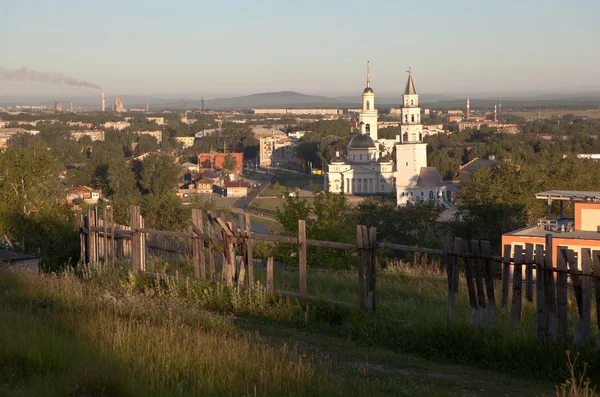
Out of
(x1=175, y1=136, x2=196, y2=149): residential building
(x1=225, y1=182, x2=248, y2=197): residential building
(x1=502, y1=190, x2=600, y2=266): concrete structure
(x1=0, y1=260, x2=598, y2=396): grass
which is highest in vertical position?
(x1=0, y1=260, x2=598, y2=396): grass

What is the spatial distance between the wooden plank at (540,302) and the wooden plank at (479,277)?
2.04 feet

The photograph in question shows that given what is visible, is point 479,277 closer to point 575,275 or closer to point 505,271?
point 505,271

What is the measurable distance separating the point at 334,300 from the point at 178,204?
28476 mm

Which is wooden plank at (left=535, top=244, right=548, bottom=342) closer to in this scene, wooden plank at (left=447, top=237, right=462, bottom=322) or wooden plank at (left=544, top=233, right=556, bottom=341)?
wooden plank at (left=544, top=233, right=556, bottom=341)

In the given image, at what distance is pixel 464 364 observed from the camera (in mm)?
7164

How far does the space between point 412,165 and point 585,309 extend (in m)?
75.2

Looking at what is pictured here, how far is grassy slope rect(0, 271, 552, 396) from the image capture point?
5312mm

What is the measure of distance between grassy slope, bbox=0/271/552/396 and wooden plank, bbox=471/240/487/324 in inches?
43.6

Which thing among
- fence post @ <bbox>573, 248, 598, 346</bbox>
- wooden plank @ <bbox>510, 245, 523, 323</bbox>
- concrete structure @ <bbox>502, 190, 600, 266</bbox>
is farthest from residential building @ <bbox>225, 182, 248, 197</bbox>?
fence post @ <bbox>573, 248, 598, 346</bbox>

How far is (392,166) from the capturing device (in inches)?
3703

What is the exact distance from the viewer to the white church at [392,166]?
259 ft

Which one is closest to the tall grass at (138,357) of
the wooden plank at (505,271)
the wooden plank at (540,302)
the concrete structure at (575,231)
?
the wooden plank at (540,302)

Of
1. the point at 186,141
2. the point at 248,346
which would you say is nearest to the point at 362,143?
the point at 248,346

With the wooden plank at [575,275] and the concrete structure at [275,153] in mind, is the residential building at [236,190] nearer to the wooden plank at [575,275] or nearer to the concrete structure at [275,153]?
the concrete structure at [275,153]
